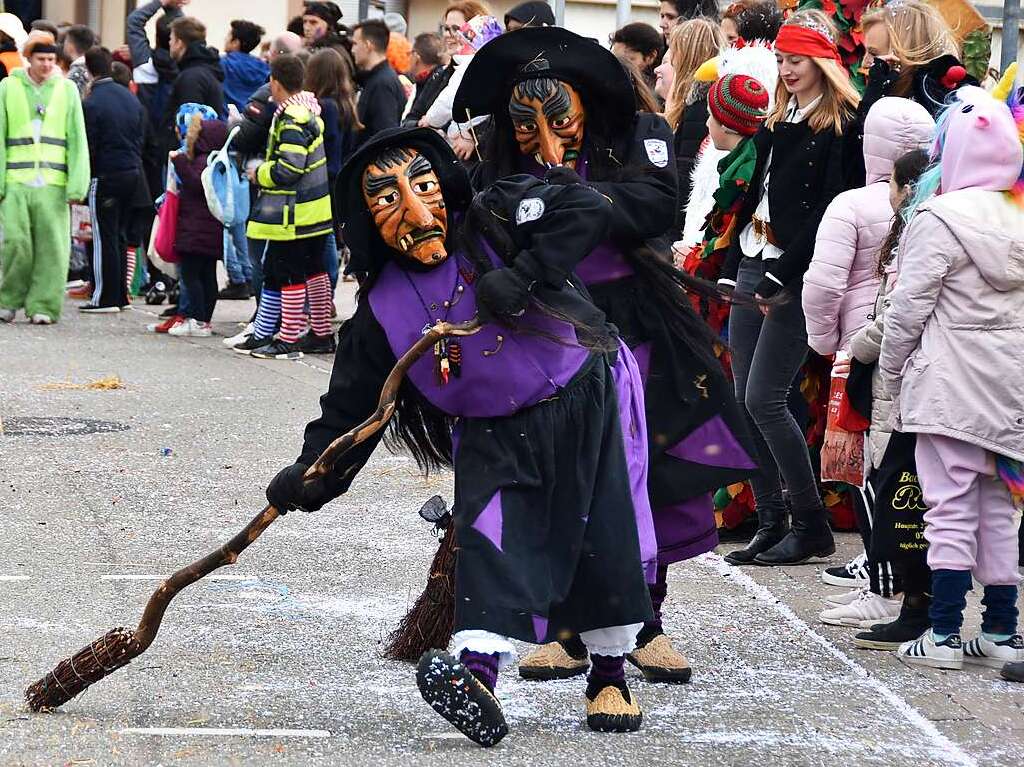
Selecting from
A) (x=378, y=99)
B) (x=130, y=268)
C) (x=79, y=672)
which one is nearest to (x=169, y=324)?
(x=378, y=99)

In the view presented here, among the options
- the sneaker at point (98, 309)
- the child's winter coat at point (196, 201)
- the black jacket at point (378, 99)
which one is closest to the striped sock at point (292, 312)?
the child's winter coat at point (196, 201)

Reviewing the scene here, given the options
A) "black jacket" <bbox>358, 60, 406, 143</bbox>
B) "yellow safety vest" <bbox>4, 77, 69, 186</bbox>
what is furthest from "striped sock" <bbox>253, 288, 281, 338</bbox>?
"yellow safety vest" <bbox>4, 77, 69, 186</bbox>

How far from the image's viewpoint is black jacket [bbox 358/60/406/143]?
1255 centimetres

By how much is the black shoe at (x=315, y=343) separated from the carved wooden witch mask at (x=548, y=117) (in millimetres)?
7014

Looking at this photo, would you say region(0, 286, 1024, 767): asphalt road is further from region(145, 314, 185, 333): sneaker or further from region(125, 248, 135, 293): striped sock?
region(125, 248, 135, 293): striped sock

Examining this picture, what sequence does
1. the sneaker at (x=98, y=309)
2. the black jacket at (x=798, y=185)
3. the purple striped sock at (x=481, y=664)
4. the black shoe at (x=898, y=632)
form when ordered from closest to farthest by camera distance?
the purple striped sock at (x=481, y=664), the black shoe at (x=898, y=632), the black jacket at (x=798, y=185), the sneaker at (x=98, y=309)

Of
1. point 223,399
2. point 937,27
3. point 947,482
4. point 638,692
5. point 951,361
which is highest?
point 937,27

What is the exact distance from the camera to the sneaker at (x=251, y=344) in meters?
11.5

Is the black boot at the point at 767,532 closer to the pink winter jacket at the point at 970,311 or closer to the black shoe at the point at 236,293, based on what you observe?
the pink winter jacket at the point at 970,311

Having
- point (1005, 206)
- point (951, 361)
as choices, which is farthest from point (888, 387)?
point (1005, 206)

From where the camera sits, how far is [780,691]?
472 centimetres

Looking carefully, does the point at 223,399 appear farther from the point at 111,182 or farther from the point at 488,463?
the point at 488,463

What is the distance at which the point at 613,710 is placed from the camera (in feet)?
14.1

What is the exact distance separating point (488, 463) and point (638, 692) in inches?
37.6
